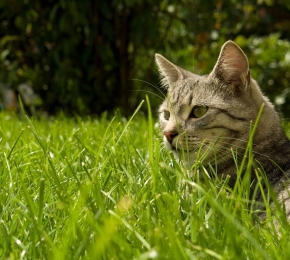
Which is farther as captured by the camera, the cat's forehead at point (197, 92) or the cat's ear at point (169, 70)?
the cat's ear at point (169, 70)

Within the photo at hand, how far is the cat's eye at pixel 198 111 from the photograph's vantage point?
6.16 feet

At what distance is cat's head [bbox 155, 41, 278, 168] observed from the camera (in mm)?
1788

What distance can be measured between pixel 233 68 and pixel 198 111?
20 cm

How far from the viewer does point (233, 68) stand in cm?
185

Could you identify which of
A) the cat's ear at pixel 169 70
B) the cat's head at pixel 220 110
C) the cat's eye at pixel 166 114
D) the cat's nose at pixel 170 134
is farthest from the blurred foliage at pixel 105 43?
the cat's nose at pixel 170 134

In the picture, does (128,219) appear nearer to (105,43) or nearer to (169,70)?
(169,70)

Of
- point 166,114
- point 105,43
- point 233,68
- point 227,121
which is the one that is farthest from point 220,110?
point 105,43

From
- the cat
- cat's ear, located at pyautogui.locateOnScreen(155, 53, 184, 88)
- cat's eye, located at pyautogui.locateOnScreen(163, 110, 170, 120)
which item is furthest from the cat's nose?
cat's ear, located at pyautogui.locateOnScreen(155, 53, 184, 88)

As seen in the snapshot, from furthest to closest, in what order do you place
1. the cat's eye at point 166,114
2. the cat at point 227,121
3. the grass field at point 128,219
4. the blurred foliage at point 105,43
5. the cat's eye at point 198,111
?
1. the blurred foliage at point 105,43
2. the cat's eye at point 166,114
3. the cat's eye at point 198,111
4. the cat at point 227,121
5. the grass field at point 128,219

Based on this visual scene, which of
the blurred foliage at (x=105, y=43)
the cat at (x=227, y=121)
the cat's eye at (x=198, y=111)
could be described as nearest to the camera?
the cat at (x=227, y=121)

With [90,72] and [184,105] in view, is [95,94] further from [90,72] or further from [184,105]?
[184,105]

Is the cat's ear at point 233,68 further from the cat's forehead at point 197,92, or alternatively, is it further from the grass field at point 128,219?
the grass field at point 128,219

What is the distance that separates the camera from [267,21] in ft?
16.6

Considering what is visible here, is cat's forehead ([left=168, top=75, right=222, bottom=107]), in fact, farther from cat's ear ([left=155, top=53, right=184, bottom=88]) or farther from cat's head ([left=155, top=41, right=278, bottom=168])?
cat's ear ([left=155, top=53, right=184, bottom=88])
